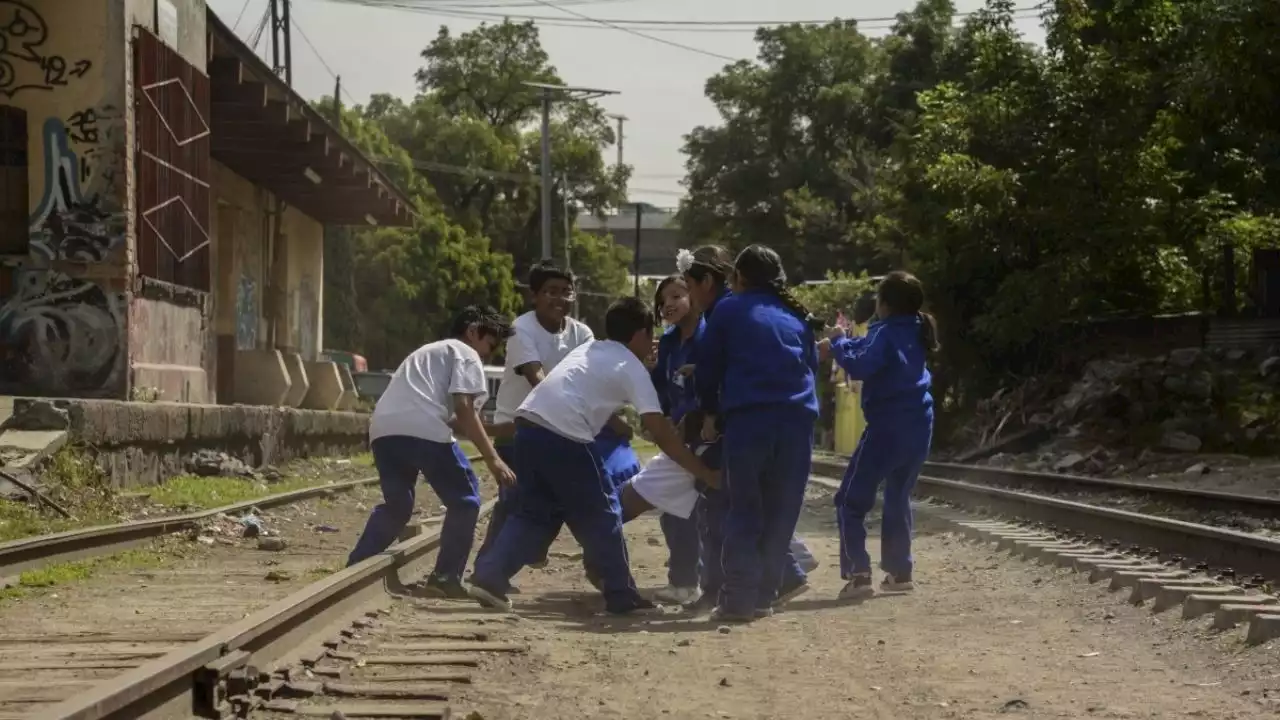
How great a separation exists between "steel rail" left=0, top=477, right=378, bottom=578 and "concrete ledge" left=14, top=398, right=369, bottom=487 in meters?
1.72

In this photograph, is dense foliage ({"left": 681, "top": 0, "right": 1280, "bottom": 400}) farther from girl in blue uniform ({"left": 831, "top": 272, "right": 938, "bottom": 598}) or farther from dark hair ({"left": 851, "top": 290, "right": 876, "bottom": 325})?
girl in blue uniform ({"left": 831, "top": 272, "right": 938, "bottom": 598})

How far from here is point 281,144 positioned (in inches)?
1035

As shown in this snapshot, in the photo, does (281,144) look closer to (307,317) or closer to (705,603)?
(307,317)

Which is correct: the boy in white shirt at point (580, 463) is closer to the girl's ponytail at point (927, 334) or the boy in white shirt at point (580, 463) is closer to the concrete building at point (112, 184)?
the girl's ponytail at point (927, 334)

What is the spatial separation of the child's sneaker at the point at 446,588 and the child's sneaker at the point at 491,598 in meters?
0.36

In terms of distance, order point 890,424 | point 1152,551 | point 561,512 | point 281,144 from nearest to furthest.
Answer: point 561,512 < point 890,424 < point 1152,551 < point 281,144

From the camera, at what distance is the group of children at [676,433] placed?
8.16m

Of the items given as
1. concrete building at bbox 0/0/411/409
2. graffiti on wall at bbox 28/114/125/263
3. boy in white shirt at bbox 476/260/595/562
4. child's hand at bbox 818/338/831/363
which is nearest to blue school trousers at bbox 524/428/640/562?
boy in white shirt at bbox 476/260/595/562

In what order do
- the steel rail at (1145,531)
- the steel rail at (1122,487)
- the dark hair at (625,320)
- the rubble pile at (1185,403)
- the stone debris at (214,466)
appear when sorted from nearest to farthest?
the dark hair at (625,320) → the steel rail at (1145,531) → the steel rail at (1122,487) → the stone debris at (214,466) → the rubble pile at (1185,403)

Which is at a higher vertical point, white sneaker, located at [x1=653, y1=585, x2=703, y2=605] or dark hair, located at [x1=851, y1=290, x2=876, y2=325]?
dark hair, located at [x1=851, y1=290, x2=876, y2=325]

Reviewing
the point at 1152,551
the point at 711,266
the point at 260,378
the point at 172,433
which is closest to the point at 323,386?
the point at 260,378

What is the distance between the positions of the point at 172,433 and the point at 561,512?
34.8 ft

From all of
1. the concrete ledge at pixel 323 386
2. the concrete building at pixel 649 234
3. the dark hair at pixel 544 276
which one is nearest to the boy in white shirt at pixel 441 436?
the dark hair at pixel 544 276

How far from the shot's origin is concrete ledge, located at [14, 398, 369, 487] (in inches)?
607
